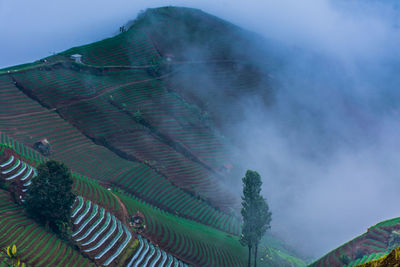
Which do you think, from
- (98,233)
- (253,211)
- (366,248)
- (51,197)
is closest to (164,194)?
(253,211)

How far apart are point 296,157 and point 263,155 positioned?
531cm

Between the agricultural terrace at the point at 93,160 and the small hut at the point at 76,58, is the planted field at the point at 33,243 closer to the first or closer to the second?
the agricultural terrace at the point at 93,160

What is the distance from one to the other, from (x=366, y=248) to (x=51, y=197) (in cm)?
2042

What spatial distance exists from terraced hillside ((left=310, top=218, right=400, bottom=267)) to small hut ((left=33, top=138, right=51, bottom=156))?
2590 centimetres

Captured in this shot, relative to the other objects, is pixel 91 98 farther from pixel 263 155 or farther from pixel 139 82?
pixel 263 155

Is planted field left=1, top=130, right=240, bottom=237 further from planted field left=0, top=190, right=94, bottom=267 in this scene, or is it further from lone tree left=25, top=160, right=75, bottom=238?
planted field left=0, top=190, right=94, bottom=267

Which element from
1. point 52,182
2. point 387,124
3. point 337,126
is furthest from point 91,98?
point 387,124

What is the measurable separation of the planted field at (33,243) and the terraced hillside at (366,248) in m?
16.0

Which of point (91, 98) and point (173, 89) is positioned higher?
point (173, 89)

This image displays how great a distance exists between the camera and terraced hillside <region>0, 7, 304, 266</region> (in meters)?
24.9

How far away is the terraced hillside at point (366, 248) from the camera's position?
24.0 meters

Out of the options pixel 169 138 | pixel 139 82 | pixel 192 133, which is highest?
pixel 139 82

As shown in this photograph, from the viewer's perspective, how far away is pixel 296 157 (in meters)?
52.7

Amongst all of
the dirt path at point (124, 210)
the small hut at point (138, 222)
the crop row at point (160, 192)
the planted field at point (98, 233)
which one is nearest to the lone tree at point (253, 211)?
the small hut at point (138, 222)
